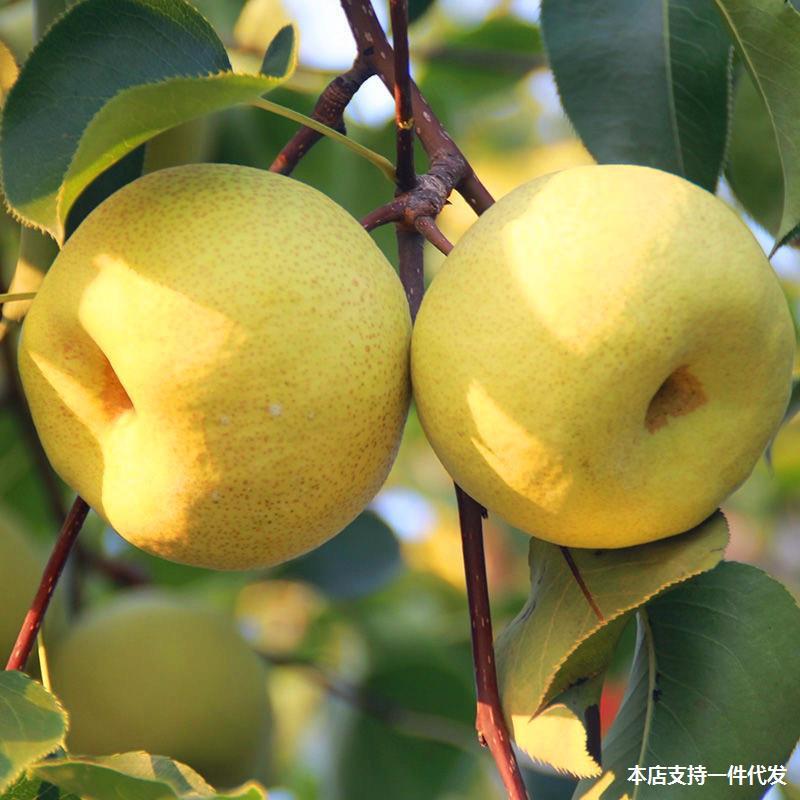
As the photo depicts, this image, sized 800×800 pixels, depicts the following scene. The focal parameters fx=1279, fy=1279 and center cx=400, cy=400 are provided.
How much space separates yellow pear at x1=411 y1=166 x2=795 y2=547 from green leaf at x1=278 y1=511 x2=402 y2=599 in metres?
1.20

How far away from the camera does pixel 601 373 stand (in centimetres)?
104

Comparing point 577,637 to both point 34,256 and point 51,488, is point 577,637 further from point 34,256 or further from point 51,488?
point 51,488

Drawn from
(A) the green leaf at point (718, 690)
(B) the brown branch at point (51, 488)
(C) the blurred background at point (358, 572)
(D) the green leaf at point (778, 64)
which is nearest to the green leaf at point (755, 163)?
(C) the blurred background at point (358, 572)

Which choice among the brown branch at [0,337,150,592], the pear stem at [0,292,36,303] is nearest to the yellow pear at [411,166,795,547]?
the pear stem at [0,292,36,303]

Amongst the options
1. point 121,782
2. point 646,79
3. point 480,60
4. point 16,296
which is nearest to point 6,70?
point 16,296

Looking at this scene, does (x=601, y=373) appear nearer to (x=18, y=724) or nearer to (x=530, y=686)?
(x=530, y=686)

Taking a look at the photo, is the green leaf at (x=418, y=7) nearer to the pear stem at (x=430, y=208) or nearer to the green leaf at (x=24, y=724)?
the pear stem at (x=430, y=208)

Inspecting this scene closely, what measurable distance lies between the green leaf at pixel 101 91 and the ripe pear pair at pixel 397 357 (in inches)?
2.6

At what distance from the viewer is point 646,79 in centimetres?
151

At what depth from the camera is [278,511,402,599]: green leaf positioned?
233 centimetres

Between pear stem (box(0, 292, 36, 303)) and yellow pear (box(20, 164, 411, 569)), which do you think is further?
pear stem (box(0, 292, 36, 303))

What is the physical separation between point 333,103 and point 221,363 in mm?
426

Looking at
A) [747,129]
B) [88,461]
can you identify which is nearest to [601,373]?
[88,461]

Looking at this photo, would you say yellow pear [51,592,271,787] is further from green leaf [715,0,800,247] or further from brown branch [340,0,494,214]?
green leaf [715,0,800,247]
